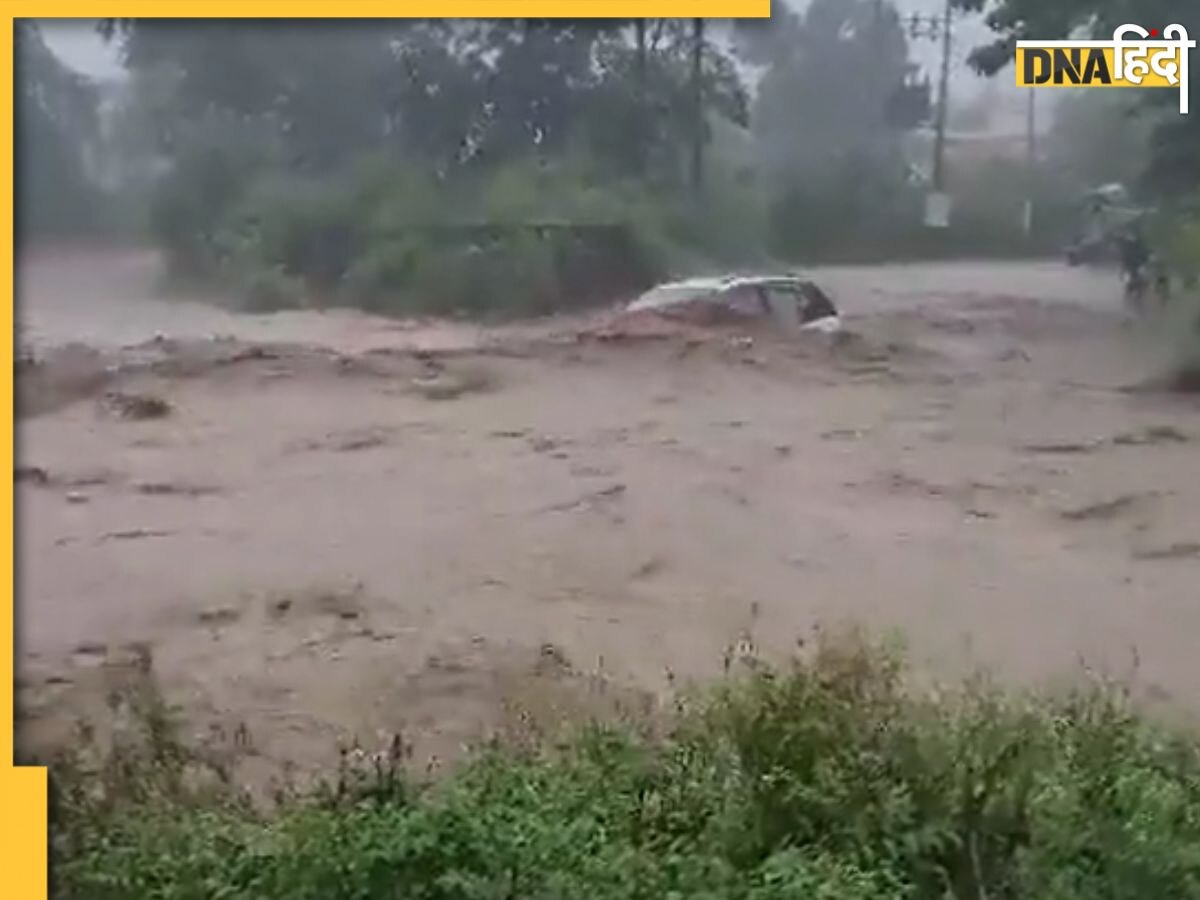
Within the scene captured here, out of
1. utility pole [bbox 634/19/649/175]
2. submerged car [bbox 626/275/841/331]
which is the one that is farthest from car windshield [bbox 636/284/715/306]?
utility pole [bbox 634/19/649/175]

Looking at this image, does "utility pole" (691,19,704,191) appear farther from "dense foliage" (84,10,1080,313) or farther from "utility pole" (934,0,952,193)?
"utility pole" (934,0,952,193)

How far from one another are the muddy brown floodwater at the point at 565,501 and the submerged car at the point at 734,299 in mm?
55

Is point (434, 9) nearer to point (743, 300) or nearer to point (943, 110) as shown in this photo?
point (743, 300)

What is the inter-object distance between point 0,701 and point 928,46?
186 cm

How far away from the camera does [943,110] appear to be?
3121 millimetres

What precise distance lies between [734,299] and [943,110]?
498 mm

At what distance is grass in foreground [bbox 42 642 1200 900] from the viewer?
2.04 metres

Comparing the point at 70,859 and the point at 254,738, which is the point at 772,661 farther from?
the point at 70,859

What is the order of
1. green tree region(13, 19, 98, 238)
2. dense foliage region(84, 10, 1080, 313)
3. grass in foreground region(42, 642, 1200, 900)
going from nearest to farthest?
grass in foreground region(42, 642, 1200, 900), green tree region(13, 19, 98, 238), dense foliage region(84, 10, 1080, 313)

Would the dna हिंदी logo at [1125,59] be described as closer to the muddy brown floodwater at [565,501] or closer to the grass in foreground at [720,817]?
the muddy brown floodwater at [565,501]

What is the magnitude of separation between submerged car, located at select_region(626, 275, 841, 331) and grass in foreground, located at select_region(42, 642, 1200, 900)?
0.90m

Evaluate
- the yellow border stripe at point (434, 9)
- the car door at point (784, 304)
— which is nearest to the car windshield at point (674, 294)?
A: the car door at point (784, 304)

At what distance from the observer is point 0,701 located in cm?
225

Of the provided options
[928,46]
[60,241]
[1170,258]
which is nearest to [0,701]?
[60,241]
